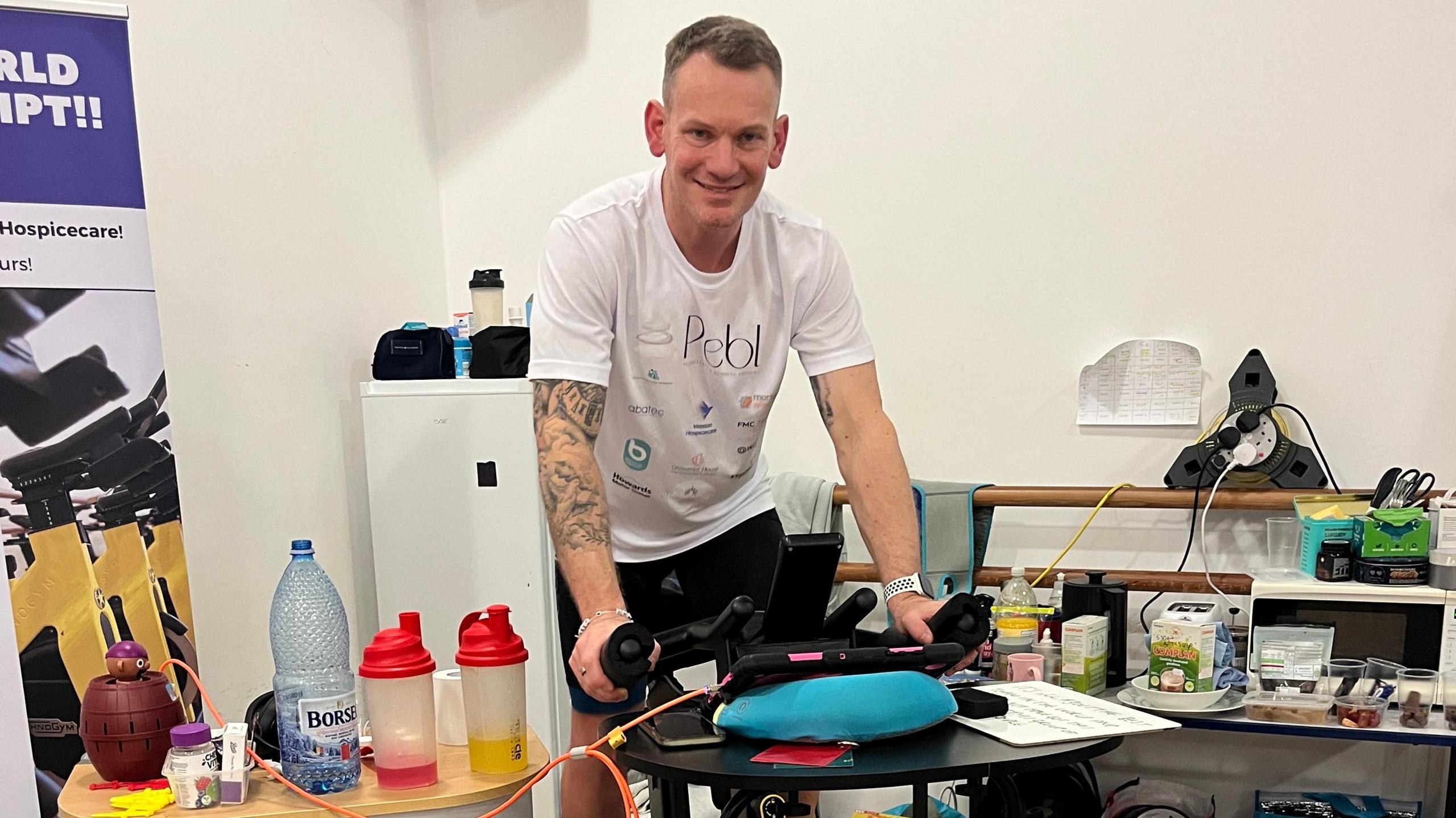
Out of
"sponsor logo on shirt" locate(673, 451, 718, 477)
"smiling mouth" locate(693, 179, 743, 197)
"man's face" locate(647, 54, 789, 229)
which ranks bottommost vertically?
"sponsor logo on shirt" locate(673, 451, 718, 477)

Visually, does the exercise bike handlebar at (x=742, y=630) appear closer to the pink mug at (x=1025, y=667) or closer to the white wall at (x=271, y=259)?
the pink mug at (x=1025, y=667)

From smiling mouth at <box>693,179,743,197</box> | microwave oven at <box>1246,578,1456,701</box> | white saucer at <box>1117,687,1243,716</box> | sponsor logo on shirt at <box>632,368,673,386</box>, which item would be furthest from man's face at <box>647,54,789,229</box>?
microwave oven at <box>1246,578,1456,701</box>

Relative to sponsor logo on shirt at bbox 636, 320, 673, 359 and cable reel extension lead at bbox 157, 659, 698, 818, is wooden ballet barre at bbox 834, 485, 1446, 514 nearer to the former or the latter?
sponsor logo on shirt at bbox 636, 320, 673, 359

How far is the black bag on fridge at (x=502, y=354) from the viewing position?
9.14 feet

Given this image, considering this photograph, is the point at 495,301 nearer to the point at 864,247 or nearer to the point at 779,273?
the point at 864,247

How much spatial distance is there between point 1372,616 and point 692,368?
166 centimetres

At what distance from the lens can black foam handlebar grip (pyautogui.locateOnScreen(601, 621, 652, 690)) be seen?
3.77 ft

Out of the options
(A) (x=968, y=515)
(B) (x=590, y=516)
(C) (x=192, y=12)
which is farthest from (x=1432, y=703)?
(C) (x=192, y=12)

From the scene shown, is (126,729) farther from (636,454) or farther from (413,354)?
(413,354)

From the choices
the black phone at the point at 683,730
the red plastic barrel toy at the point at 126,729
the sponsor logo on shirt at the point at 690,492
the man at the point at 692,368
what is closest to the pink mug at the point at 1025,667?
the man at the point at 692,368

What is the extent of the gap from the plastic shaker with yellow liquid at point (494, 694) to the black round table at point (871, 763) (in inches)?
8.9

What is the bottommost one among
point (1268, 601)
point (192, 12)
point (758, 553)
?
point (1268, 601)

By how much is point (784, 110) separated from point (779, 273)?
1340mm

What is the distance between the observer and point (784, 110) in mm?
2979
